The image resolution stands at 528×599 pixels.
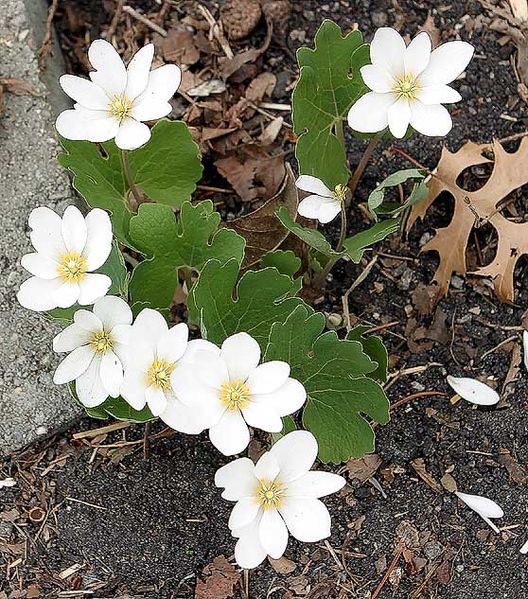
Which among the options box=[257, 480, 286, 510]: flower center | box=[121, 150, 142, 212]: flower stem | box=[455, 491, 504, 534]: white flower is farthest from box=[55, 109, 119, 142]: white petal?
box=[455, 491, 504, 534]: white flower

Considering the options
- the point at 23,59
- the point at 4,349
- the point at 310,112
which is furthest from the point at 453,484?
the point at 23,59

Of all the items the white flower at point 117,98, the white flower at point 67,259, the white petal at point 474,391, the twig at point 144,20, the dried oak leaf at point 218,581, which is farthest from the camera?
the twig at point 144,20

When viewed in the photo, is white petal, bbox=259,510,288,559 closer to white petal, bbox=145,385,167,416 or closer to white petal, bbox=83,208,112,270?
white petal, bbox=145,385,167,416

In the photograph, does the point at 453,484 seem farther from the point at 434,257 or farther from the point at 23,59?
the point at 23,59

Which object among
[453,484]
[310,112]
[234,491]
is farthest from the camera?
[453,484]

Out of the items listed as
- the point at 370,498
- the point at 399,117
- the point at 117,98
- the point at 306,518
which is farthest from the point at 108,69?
the point at 370,498

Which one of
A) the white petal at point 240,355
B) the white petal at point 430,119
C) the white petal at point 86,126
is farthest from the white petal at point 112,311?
the white petal at point 430,119

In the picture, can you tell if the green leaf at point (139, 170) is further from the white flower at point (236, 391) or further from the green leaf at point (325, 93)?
the white flower at point (236, 391)
